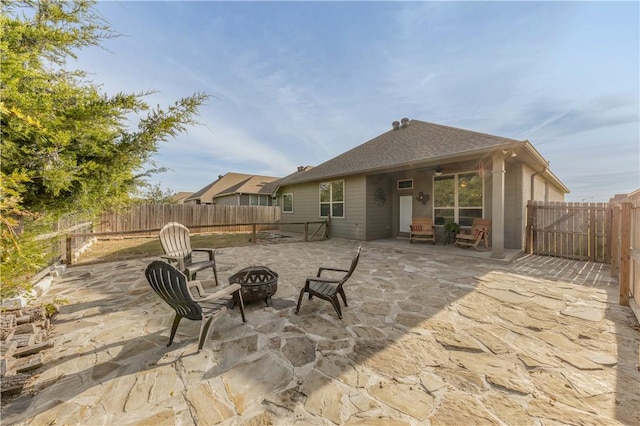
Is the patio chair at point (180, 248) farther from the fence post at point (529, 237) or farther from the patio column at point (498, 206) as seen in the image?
the fence post at point (529, 237)

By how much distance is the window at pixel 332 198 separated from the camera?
10982 millimetres

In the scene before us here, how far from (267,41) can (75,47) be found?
295 inches

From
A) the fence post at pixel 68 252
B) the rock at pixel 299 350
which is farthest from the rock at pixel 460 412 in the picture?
the fence post at pixel 68 252

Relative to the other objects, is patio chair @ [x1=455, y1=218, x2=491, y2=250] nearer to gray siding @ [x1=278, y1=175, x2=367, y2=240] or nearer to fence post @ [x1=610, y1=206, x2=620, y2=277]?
fence post @ [x1=610, y1=206, x2=620, y2=277]

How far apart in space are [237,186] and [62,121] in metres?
22.5

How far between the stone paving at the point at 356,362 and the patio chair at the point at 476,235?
322cm

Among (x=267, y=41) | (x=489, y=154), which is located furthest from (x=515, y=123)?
(x=267, y=41)

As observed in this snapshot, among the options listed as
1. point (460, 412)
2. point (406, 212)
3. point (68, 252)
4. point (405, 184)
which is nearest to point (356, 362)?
point (460, 412)

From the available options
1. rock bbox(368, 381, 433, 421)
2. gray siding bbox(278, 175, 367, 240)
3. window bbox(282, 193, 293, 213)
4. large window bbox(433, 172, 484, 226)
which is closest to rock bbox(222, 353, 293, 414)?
rock bbox(368, 381, 433, 421)

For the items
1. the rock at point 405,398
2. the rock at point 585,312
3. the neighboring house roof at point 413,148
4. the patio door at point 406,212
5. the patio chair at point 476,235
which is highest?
the neighboring house roof at point 413,148

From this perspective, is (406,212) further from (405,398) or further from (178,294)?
(178,294)

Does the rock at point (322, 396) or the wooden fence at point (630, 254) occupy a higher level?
the wooden fence at point (630, 254)

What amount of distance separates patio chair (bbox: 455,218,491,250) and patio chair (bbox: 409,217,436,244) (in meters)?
0.97

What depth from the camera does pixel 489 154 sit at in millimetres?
6418
